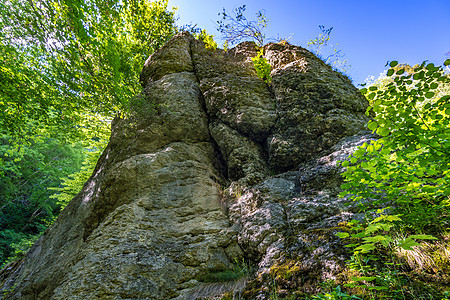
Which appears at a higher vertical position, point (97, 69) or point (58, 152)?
point (58, 152)

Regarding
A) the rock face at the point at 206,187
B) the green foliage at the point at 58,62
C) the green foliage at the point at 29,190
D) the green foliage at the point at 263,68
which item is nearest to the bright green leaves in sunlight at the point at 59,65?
the green foliage at the point at 58,62

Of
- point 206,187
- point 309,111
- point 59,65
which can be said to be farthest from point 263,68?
point 59,65

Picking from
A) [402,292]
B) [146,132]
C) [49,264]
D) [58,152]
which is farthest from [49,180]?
[402,292]

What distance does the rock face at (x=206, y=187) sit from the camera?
3900 mm

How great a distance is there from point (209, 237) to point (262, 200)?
1.46 m

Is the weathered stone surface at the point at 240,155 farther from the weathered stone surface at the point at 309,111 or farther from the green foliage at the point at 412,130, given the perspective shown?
the green foliage at the point at 412,130

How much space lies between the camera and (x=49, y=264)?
5.61 metres

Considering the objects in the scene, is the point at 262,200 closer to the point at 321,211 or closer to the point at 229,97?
the point at 321,211

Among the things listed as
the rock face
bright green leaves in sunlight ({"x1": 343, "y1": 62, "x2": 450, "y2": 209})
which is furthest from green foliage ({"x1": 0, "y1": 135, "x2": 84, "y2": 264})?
bright green leaves in sunlight ({"x1": 343, "y1": 62, "x2": 450, "y2": 209})

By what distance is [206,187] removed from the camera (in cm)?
577

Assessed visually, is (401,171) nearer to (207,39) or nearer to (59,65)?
(59,65)

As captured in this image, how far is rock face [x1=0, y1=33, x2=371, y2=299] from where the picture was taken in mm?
3900

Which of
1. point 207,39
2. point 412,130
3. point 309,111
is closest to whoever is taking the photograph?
point 412,130

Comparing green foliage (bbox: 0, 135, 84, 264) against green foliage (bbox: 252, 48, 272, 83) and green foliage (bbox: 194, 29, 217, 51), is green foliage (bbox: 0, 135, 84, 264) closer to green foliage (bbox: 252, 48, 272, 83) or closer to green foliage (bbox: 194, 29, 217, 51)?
green foliage (bbox: 194, 29, 217, 51)
